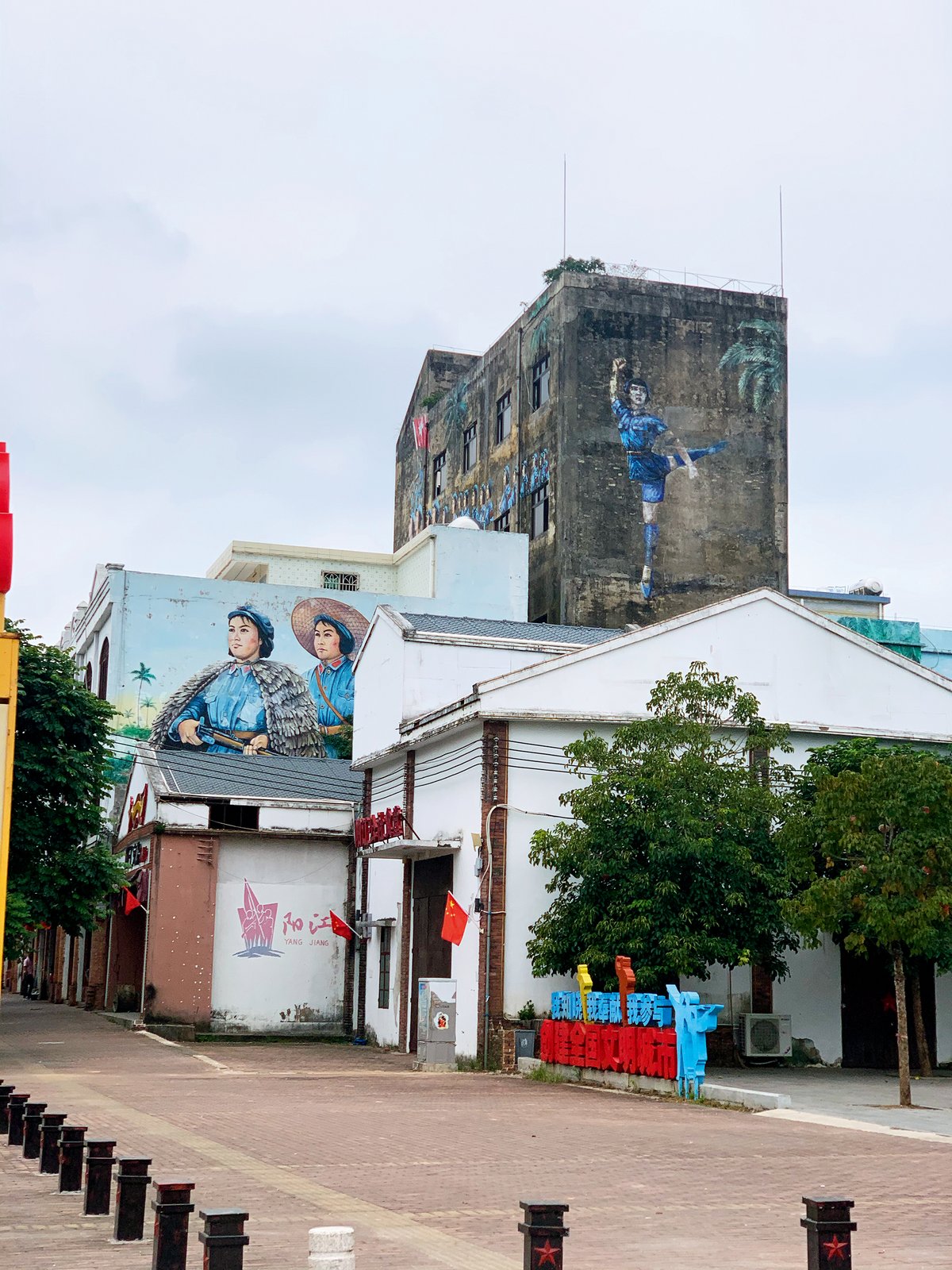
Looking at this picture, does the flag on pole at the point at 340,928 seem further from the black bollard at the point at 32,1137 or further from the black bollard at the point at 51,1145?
the black bollard at the point at 51,1145

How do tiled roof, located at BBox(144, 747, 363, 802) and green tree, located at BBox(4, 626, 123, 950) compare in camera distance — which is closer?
green tree, located at BBox(4, 626, 123, 950)

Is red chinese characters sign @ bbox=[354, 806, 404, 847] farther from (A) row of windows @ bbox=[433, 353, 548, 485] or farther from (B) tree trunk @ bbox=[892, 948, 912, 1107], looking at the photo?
(A) row of windows @ bbox=[433, 353, 548, 485]

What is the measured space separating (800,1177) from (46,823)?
61.2 ft

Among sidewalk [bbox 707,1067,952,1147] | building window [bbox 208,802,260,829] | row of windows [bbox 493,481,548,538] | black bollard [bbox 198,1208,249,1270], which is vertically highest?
row of windows [bbox 493,481,548,538]

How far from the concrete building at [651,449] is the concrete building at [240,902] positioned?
1417cm

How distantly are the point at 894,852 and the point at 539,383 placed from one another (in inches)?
1282

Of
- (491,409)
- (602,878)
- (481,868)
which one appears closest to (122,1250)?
(602,878)

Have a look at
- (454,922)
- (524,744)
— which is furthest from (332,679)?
(454,922)

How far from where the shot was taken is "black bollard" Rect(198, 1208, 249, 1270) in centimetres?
754

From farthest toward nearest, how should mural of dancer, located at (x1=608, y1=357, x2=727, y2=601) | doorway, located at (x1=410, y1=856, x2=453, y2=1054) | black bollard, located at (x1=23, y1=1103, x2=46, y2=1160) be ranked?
mural of dancer, located at (x1=608, y1=357, x2=727, y2=601) → doorway, located at (x1=410, y1=856, x2=453, y2=1054) → black bollard, located at (x1=23, y1=1103, x2=46, y2=1160)

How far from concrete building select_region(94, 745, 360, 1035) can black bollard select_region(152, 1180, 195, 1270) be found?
2556 cm

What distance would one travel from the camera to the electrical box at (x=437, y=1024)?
26156mm

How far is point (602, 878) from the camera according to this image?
24250 millimetres

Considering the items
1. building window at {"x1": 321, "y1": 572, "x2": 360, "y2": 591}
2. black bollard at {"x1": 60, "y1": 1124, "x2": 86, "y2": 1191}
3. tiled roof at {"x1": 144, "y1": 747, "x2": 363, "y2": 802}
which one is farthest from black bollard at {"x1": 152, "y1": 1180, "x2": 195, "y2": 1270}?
building window at {"x1": 321, "y1": 572, "x2": 360, "y2": 591}
